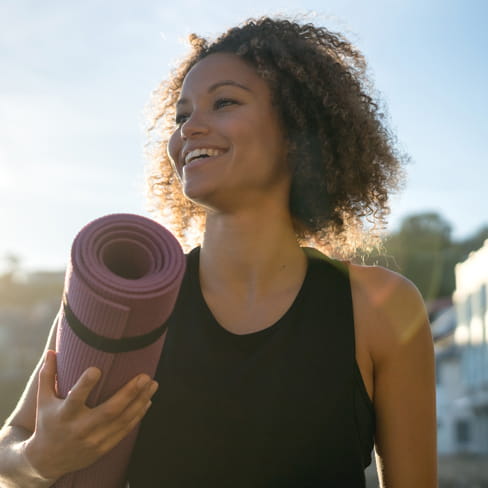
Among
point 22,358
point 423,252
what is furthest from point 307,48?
point 423,252

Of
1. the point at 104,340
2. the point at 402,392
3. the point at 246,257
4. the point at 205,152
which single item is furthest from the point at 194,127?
the point at 402,392

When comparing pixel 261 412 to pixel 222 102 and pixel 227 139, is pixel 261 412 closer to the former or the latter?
pixel 227 139

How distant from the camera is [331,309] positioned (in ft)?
8.68

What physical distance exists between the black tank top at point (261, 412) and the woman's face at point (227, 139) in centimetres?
44

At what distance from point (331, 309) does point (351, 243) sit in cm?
84

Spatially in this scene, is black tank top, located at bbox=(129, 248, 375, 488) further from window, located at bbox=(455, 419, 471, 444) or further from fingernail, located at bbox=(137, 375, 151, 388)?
window, located at bbox=(455, 419, 471, 444)

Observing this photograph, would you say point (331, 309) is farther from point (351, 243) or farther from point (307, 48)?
point (307, 48)

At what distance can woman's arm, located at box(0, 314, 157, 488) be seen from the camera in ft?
6.44

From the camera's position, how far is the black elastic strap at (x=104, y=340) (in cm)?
192

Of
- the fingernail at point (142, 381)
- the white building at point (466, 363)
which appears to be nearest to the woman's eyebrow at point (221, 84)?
the fingernail at point (142, 381)

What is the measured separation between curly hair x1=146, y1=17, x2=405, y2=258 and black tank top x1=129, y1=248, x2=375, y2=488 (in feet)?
1.95

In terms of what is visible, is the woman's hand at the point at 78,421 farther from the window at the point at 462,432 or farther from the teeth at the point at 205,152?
the window at the point at 462,432

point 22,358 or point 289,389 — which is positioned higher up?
point 22,358

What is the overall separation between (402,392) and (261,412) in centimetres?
45
